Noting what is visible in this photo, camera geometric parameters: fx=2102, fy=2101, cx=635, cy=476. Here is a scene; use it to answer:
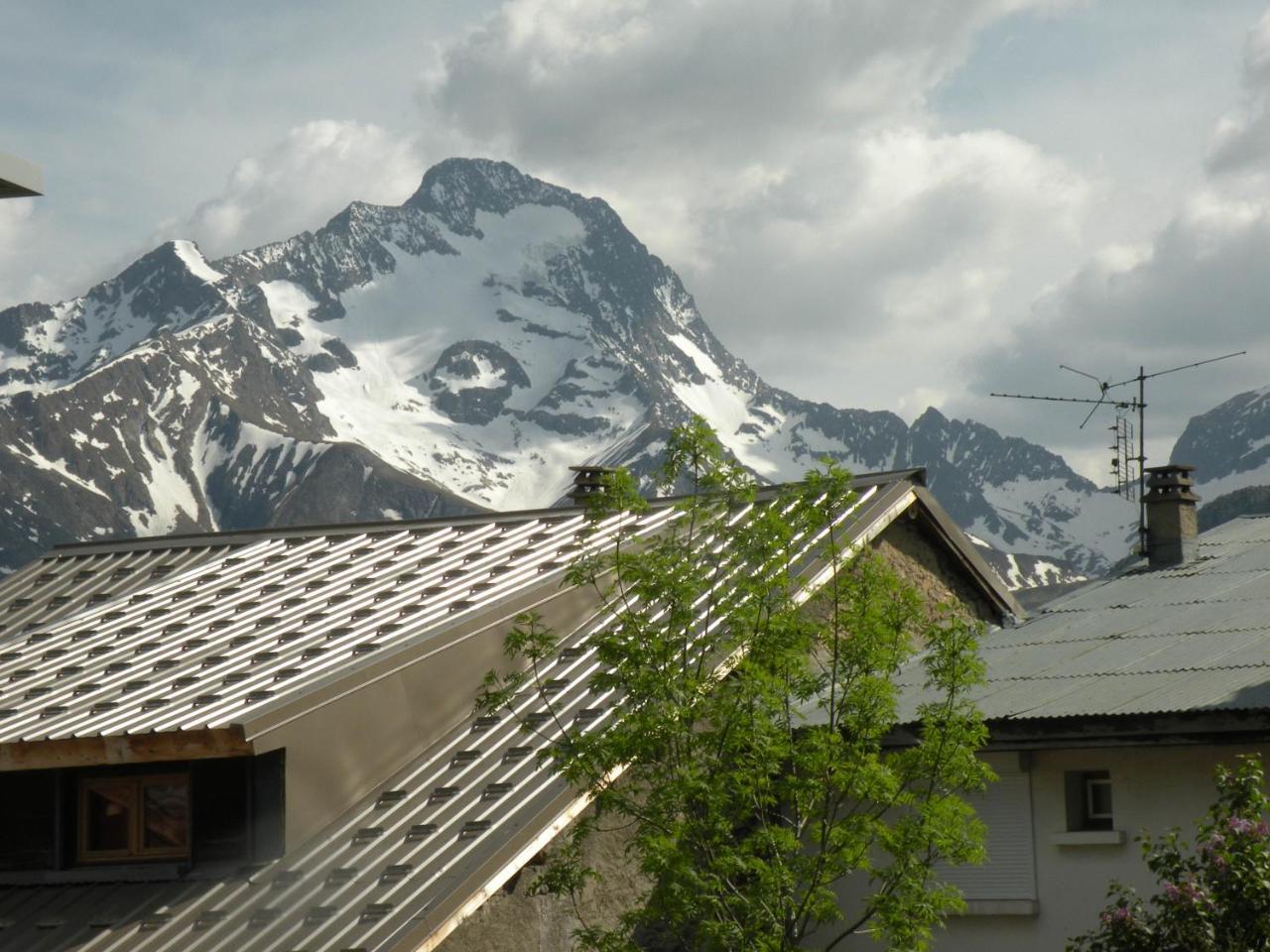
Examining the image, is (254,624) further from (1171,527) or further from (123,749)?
(1171,527)

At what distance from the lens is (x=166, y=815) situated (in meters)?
17.3

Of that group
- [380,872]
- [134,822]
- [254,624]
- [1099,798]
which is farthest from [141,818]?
[1099,798]

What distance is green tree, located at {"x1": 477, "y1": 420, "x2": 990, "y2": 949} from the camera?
12938 millimetres

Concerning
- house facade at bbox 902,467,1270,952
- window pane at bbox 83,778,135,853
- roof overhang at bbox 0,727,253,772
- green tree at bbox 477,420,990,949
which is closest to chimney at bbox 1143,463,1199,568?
house facade at bbox 902,467,1270,952

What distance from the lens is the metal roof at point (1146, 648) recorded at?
1570 centimetres

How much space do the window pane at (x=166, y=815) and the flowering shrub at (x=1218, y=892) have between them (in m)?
7.77

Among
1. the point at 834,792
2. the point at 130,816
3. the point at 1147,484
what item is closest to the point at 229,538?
the point at 130,816

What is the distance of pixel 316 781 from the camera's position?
55.0ft

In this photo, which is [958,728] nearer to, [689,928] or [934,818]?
[934,818]

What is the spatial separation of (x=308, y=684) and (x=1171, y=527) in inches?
356

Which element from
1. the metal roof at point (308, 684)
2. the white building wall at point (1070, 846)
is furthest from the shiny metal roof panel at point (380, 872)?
the white building wall at point (1070, 846)

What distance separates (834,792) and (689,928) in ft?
11.1

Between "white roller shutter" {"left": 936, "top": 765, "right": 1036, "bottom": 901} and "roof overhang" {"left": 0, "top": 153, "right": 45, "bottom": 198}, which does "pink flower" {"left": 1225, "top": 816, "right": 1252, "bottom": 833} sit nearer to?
"white roller shutter" {"left": 936, "top": 765, "right": 1036, "bottom": 901}

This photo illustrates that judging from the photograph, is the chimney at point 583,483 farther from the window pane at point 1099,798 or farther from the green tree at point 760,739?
the green tree at point 760,739
